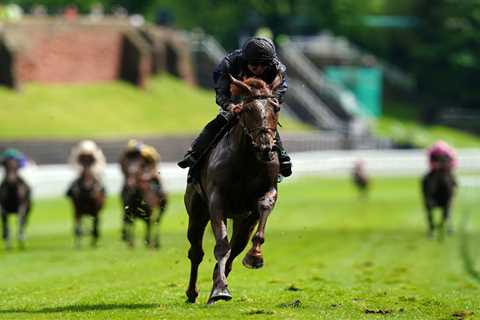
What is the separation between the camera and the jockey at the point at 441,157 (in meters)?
31.4

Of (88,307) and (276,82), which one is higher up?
(276,82)

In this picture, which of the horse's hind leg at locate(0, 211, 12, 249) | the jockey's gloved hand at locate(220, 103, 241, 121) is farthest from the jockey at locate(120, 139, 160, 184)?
the jockey's gloved hand at locate(220, 103, 241, 121)

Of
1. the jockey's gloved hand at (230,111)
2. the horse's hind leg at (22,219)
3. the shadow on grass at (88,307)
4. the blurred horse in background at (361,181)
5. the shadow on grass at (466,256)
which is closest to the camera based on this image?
the jockey's gloved hand at (230,111)

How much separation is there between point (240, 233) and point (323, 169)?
161 feet

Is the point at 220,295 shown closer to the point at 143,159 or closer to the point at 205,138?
the point at 205,138

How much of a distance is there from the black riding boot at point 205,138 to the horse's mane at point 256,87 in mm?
926

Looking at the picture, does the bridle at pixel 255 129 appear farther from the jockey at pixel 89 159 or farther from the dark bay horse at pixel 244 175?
the jockey at pixel 89 159

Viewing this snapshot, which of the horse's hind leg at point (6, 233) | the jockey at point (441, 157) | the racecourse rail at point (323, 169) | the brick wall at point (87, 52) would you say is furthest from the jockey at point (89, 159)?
the brick wall at point (87, 52)

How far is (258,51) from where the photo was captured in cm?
1398

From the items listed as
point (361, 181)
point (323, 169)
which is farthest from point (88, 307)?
point (323, 169)

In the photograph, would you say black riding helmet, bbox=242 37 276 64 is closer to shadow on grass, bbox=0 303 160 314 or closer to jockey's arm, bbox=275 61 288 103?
jockey's arm, bbox=275 61 288 103

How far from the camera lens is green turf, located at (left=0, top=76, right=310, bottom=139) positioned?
198 feet

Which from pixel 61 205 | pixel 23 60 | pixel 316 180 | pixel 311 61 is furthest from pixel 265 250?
pixel 311 61

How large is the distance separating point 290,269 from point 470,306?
662 centimetres
